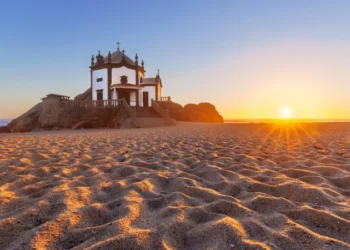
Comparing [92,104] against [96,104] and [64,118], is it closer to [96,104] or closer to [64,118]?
[96,104]

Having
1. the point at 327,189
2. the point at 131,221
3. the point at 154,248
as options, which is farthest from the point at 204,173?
the point at 154,248

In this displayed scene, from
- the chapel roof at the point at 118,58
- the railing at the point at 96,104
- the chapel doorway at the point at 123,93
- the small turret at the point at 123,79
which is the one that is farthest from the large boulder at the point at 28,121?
the chapel roof at the point at 118,58

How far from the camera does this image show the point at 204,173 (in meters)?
3.70

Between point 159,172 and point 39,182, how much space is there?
172cm

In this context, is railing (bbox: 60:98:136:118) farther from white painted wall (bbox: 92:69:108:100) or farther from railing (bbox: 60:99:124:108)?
white painted wall (bbox: 92:69:108:100)

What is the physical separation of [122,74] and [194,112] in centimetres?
1556

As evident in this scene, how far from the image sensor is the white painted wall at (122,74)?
31.7 m

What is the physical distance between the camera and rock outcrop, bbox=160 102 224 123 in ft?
124

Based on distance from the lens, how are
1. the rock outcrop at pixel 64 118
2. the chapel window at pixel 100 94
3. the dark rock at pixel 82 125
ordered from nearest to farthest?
the dark rock at pixel 82 125, the rock outcrop at pixel 64 118, the chapel window at pixel 100 94

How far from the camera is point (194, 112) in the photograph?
138ft

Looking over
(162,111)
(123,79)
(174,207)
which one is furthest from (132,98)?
(174,207)

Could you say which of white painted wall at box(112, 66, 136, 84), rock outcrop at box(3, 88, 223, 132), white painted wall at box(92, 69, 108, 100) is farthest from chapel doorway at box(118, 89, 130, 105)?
rock outcrop at box(3, 88, 223, 132)

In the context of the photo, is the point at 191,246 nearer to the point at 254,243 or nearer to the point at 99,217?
the point at 254,243

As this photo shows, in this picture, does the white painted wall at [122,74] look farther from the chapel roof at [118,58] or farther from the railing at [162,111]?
the railing at [162,111]
